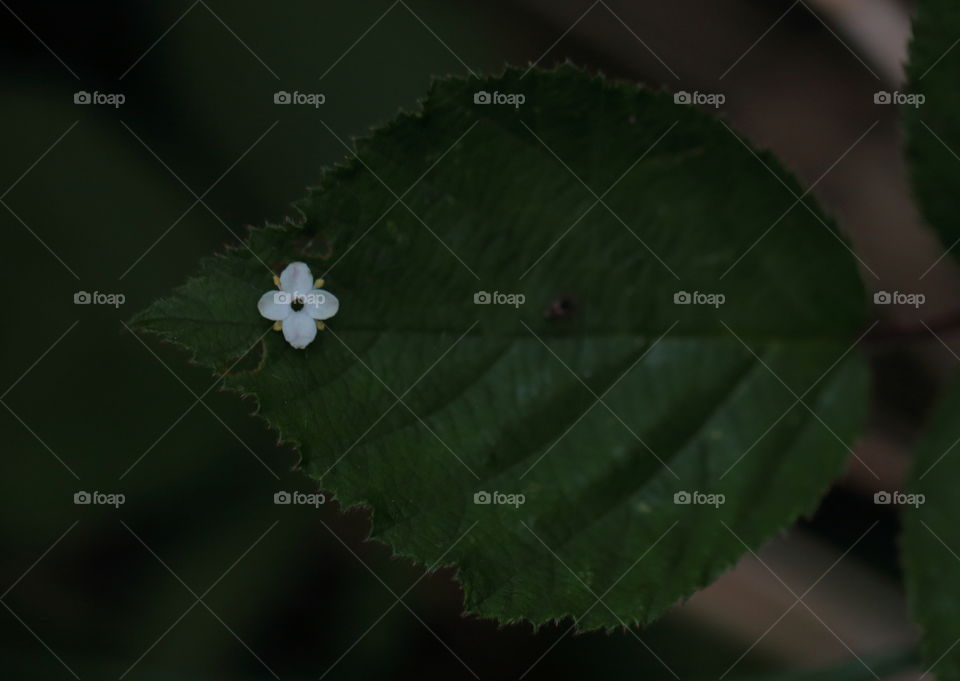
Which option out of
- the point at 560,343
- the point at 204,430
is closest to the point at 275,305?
the point at 560,343

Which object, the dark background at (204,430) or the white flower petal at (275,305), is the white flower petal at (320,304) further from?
the dark background at (204,430)

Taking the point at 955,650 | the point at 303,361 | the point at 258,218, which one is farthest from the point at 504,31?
the point at 955,650

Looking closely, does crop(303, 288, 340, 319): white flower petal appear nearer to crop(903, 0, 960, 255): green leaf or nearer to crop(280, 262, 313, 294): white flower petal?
crop(280, 262, 313, 294): white flower petal

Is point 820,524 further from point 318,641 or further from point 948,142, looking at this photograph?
point 318,641

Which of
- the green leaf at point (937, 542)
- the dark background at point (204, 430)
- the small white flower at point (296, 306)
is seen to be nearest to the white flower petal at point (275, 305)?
the small white flower at point (296, 306)

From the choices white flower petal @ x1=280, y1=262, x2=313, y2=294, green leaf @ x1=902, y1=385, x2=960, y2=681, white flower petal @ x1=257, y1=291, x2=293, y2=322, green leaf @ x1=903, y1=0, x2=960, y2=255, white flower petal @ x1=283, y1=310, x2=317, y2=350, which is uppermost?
green leaf @ x1=903, y1=0, x2=960, y2=255

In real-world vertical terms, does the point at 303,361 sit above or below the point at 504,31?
below

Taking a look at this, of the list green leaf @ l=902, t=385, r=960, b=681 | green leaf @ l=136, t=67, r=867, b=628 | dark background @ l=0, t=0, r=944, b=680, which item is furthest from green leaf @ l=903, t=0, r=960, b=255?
dark background @ l=0, t=0, r=944, b=680
